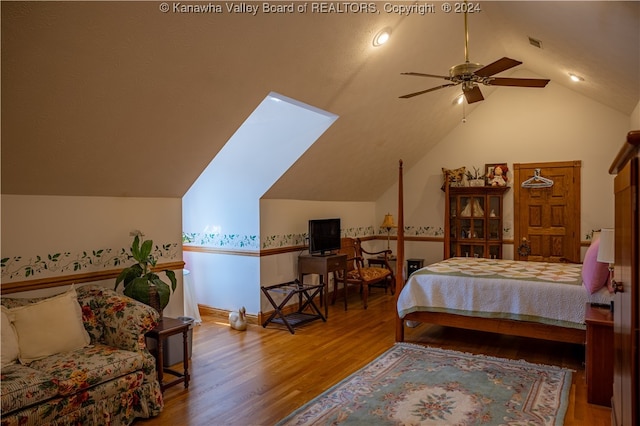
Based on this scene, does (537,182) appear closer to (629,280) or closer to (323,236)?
(323,236)

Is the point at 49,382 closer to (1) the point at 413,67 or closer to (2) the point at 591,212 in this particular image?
(1) the point at 413,67

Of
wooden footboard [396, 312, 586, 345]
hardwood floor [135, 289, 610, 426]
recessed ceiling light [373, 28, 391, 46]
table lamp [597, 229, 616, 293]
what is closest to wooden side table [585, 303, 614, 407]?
hardwood floor [135, 289, 610, 426]

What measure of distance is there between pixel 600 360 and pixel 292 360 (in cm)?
238

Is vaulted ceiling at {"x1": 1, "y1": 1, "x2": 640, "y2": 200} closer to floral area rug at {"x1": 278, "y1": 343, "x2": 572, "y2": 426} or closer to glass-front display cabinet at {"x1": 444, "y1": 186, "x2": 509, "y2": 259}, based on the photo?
glass-front display cabinet at {"x1": 444, "y1": 186, "x2": 509, "y2": 259}

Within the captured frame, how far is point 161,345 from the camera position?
3.17 meters

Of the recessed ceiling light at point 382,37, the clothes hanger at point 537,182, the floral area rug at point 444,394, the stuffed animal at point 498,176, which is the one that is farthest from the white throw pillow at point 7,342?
the clothes hanger at point 537,182

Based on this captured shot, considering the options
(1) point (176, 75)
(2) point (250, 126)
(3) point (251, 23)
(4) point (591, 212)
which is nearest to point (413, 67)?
(2) point (250, 126)

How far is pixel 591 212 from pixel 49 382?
6.52m

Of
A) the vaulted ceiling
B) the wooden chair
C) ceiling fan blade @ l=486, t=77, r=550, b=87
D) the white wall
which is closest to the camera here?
the vaulted ceiling

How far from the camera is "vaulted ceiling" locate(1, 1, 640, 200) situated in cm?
246

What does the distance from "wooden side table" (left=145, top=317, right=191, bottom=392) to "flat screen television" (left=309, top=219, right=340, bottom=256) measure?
239cm

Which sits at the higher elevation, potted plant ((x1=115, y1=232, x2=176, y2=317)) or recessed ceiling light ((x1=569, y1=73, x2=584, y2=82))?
recessed ceiling light ((x1=569, y1=73, x2=584, y2=82))

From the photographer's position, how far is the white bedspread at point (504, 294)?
3701mm

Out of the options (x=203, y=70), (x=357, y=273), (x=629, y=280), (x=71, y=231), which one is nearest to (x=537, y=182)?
(x=357, y=273)
